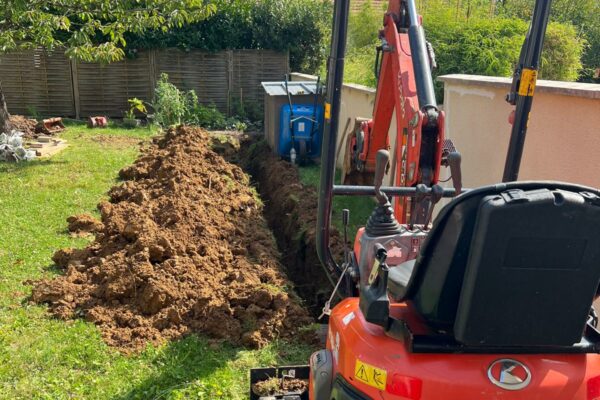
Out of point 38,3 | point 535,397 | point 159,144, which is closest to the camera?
point 535,397

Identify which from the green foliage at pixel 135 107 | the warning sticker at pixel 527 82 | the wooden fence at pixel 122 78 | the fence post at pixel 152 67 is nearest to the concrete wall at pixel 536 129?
the warning sticker at pixel 527 82

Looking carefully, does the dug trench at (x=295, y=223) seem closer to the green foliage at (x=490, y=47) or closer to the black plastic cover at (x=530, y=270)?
the green foliage at (x=490, y=47)

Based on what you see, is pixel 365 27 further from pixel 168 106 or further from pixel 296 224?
pixel 296 224

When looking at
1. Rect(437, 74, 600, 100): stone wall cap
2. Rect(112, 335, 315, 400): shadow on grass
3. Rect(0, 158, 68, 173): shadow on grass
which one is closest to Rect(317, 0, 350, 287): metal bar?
Rect(112, 335, 315, 400): shadow on grass

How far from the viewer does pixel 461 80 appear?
6309mm

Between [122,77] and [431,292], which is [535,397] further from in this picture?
[122,77]

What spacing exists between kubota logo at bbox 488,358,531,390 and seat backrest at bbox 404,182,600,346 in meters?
0.10

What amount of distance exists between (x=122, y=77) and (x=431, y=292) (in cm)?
1612

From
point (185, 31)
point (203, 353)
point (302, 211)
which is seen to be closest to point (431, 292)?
point (203, 353)

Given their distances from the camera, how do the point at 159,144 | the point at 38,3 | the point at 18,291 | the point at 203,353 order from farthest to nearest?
the point at 159,144 < the point at 38,3 < the point at 18,291 < the point at 203,353

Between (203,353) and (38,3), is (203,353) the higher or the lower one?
the lower one

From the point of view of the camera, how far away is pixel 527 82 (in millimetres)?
3014

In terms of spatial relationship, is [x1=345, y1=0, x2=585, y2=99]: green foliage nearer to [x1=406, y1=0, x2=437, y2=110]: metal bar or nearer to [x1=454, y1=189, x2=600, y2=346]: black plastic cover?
[x1=406, y1=0, x2=437, y2=110]: metal bar

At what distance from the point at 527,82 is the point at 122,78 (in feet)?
50.5
